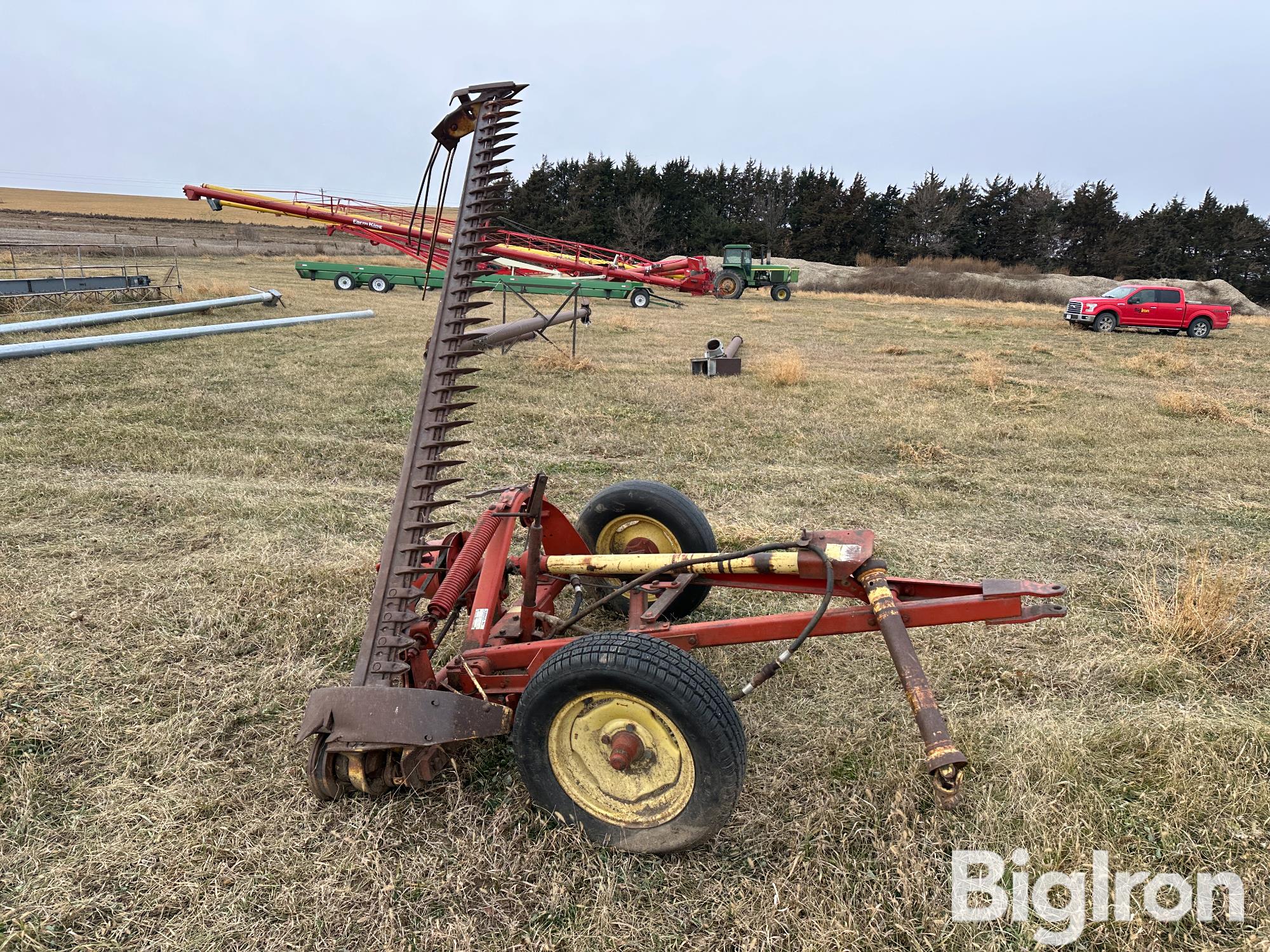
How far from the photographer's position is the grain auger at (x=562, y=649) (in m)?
2.22

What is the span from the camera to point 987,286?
36688mm

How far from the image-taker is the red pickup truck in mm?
20422

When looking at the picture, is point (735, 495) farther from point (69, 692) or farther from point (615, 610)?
point (69, 692)

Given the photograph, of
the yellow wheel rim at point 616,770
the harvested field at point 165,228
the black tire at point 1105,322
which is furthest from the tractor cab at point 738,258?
the yellow wheel rim at point 616,770

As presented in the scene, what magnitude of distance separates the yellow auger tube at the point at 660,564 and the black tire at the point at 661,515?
486 mm

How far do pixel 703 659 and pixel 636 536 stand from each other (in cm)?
69

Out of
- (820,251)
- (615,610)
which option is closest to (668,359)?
(615,610)

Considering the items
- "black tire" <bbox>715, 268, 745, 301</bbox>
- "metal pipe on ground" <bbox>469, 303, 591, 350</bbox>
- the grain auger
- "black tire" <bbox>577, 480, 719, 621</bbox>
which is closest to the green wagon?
"black tire" <bbox>715, 268, 745, 301</bbox>

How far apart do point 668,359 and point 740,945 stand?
1101 centimetres

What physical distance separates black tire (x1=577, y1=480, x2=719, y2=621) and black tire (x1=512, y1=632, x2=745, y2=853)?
121 centimetres

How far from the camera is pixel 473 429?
774 cm

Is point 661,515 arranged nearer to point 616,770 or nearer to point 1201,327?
point 616,770

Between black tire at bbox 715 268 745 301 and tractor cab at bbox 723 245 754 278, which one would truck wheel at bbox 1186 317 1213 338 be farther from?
tractor cab at bbox 723 245 754 278

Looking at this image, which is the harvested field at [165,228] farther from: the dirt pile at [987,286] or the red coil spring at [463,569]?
the red coil spring at [463,569]
